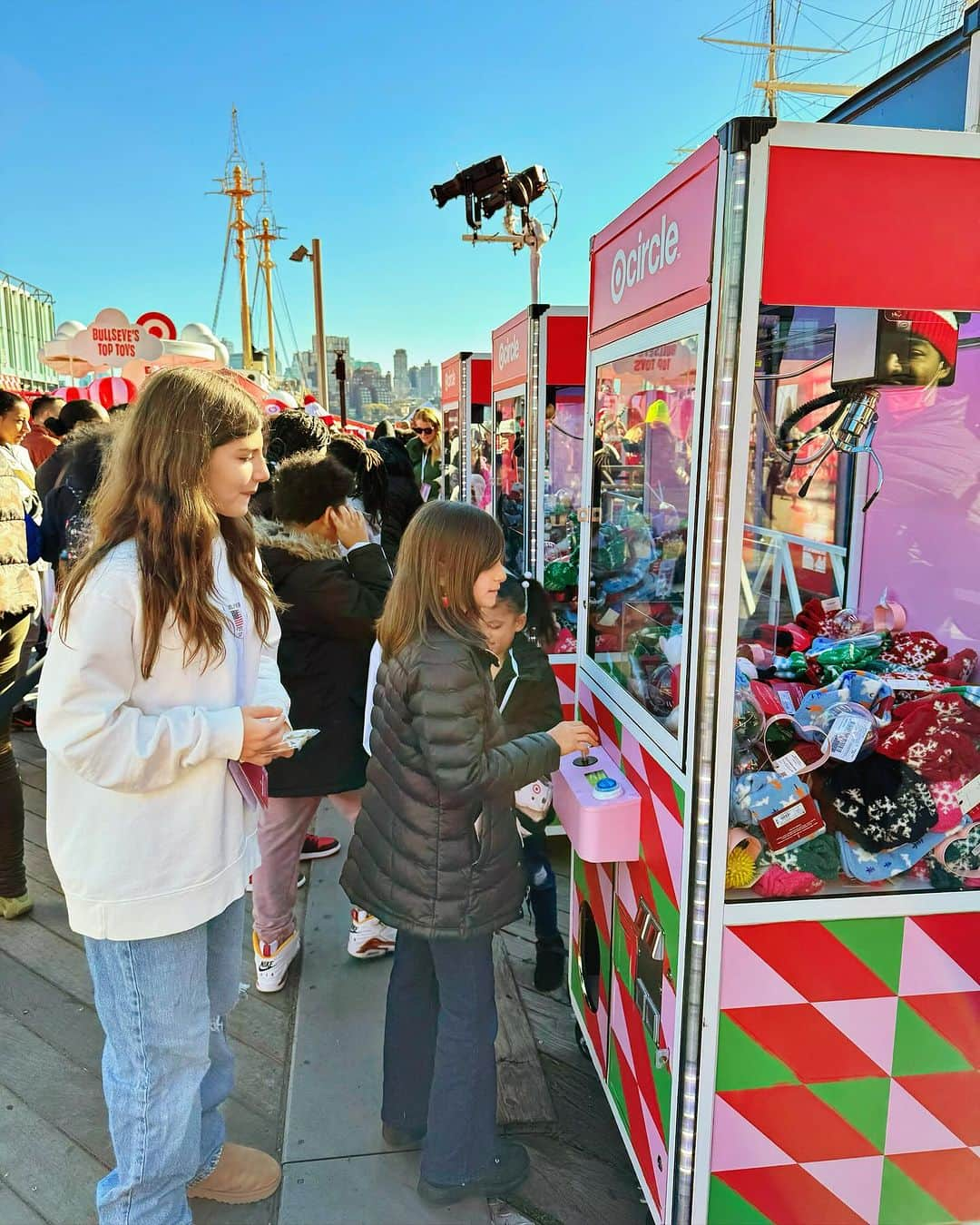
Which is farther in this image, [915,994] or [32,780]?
[32,780]

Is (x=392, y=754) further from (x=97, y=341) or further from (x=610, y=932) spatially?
(x=97, y=341)

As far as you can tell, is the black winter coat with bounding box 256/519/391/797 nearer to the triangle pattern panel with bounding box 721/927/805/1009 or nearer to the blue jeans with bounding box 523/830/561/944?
the blue jeans with bounding box 523/830/561/944

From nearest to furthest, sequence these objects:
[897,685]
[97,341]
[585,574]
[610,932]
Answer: [897,685], [610,932], [585,574], [97,341]

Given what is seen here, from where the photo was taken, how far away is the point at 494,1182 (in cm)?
198

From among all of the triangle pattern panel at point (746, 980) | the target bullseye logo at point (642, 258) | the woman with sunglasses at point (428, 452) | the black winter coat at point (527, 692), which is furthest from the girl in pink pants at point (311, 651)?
the woman with sunglasses at point (428, 452)

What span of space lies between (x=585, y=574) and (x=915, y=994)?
49.1 inches

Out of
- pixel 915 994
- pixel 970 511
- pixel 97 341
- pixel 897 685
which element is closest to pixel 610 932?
pixel 915 994

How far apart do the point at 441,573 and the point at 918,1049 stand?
132 centimetres

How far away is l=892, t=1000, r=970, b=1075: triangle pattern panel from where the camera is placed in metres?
1.67

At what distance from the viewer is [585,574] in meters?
2.40

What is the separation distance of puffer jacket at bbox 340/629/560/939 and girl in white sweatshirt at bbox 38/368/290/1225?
290 mm

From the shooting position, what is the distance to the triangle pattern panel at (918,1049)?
167 centimetres

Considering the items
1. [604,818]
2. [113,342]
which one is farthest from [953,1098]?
[113,342]

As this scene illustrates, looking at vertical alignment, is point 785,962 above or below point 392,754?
below
